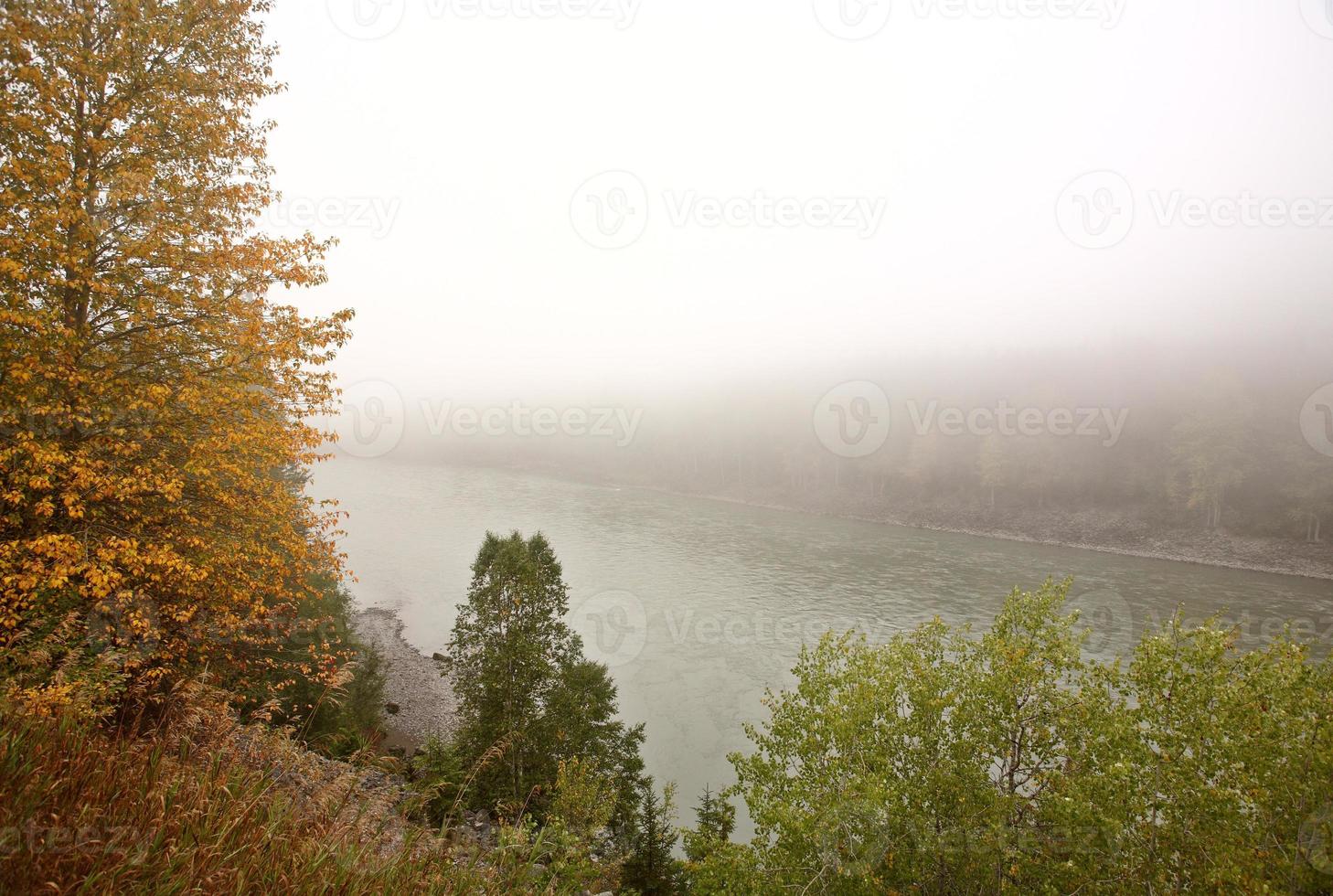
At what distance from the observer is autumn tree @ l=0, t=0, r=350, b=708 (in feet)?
22.9

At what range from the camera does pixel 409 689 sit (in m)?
31.4

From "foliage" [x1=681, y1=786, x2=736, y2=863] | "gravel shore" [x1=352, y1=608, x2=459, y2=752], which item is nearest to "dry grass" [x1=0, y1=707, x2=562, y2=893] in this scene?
"foliage" [x1=681, y1=786, x2=736, y2=863]

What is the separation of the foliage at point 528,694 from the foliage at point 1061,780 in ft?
27.9

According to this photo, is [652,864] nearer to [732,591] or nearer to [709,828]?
[709,828]

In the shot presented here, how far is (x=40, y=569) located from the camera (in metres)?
6.56

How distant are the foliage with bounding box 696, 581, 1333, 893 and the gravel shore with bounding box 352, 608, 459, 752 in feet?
58.3

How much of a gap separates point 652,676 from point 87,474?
93.5 feet

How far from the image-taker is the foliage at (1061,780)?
8.92 m

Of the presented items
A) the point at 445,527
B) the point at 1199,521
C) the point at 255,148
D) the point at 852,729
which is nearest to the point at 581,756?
the point at 852,729

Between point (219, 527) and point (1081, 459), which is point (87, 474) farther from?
point (1081, 459)

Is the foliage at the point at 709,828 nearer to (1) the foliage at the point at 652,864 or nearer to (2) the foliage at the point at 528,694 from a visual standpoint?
(1) the foliage at the point at 652,864

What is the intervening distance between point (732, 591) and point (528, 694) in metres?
28.2

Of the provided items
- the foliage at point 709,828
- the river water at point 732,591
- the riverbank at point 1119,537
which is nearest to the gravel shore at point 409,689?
the river water at point 732,591

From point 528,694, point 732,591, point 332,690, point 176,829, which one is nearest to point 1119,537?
point 732,591
